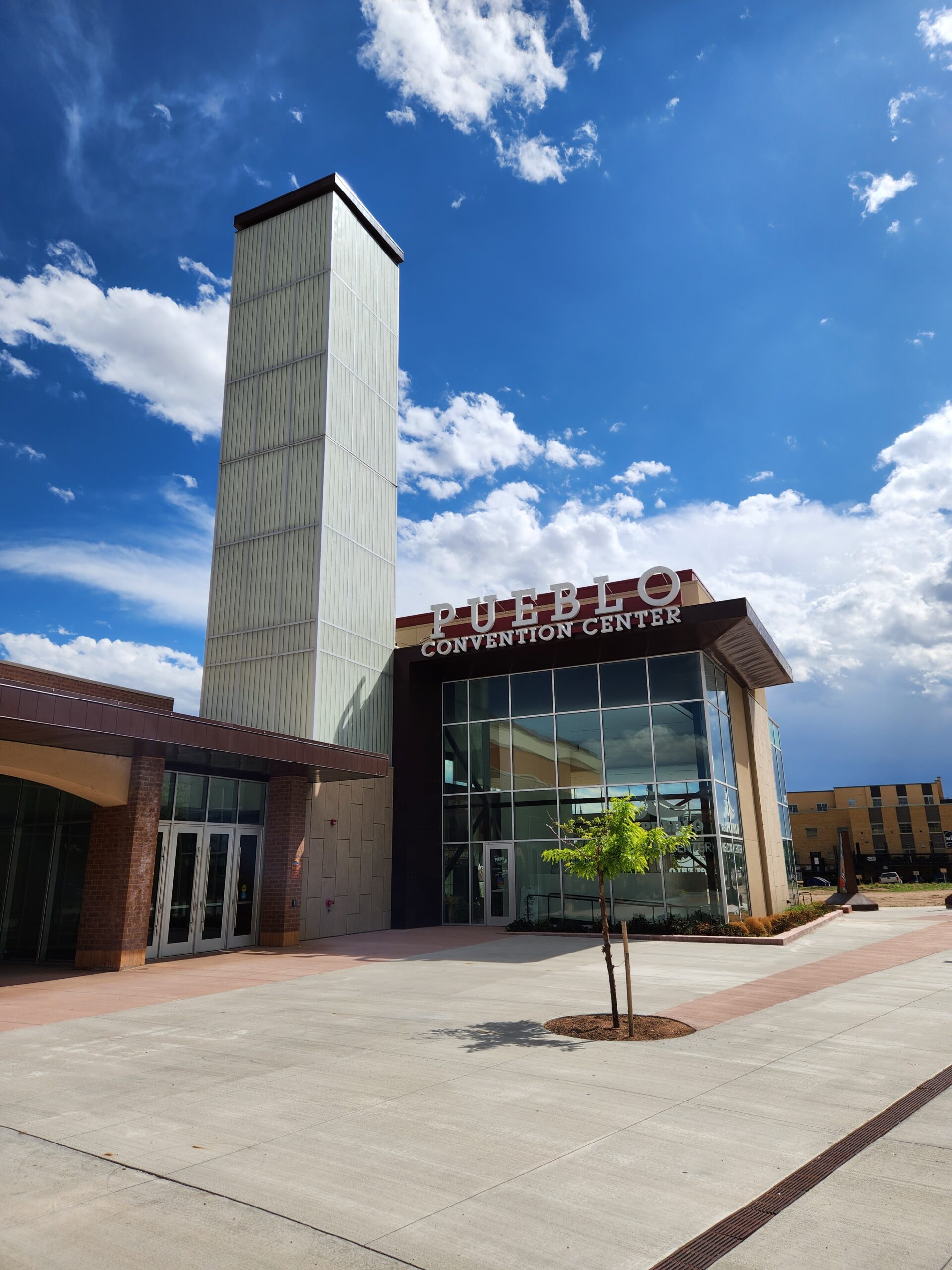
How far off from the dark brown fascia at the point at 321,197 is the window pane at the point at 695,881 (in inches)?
958

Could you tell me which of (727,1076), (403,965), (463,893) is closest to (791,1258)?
(727,1076)

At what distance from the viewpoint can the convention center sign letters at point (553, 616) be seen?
76.4ft

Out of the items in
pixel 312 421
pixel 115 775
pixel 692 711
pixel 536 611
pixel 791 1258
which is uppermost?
pixel 312 421

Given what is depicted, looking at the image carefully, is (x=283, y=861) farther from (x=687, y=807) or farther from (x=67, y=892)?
(x=687, y=807)

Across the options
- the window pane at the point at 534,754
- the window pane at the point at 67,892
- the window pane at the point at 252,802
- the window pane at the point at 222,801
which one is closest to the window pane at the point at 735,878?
the window pane at the point at 534,754

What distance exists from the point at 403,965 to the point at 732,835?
12028mm

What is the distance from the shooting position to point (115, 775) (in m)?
17.4

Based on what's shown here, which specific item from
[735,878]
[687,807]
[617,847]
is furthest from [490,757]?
[617,847]

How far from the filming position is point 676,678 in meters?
24.7

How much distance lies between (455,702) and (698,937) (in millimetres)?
10764

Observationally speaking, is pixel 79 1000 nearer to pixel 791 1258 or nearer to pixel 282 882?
pixel 282 882

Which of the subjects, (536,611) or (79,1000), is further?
(536,611)

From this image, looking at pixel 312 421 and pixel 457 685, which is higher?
pixel 312 421

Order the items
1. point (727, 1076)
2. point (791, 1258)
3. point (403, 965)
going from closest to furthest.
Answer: point (791, 1258) → point (727, 1076) → point (403, 965)
